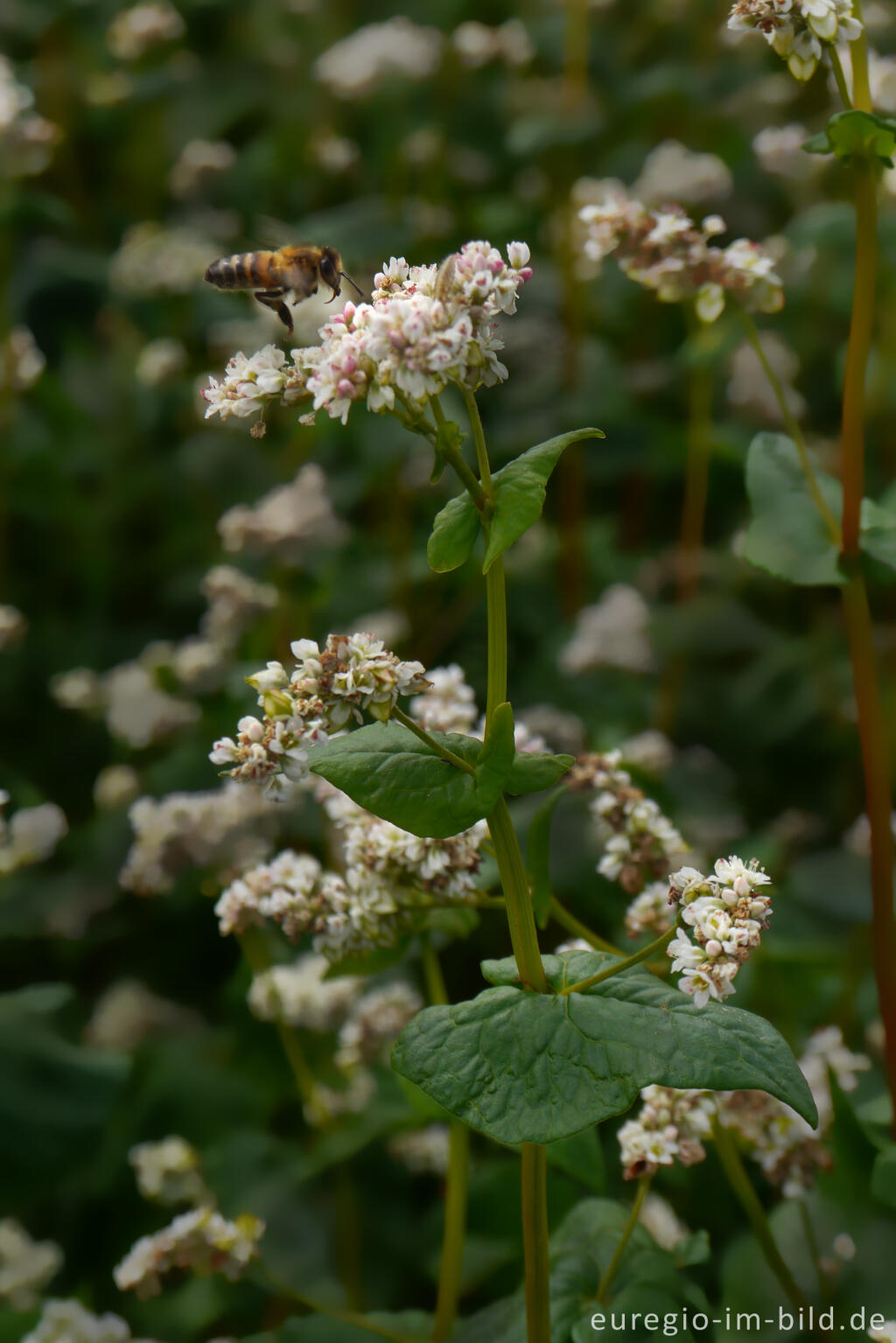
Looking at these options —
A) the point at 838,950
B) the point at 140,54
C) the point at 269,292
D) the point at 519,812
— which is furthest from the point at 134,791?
the point at 140,54

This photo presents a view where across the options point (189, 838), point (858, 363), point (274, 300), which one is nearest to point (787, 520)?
point (858, 363)

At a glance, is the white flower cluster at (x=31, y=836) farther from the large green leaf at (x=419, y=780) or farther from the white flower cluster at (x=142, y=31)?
the white flower cluster at (x=142, y=31)

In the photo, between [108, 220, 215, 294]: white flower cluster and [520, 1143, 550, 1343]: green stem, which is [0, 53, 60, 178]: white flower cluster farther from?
[520, 1143, 550, 1343]: green stem

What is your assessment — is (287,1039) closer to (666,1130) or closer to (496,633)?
(666,1130)

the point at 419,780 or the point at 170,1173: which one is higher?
the point at 419,780

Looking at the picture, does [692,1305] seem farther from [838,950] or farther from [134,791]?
[134,791]

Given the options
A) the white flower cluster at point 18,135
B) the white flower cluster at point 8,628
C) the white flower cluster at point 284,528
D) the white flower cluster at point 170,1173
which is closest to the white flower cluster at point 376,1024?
the white flower cluster at point 170,1173
